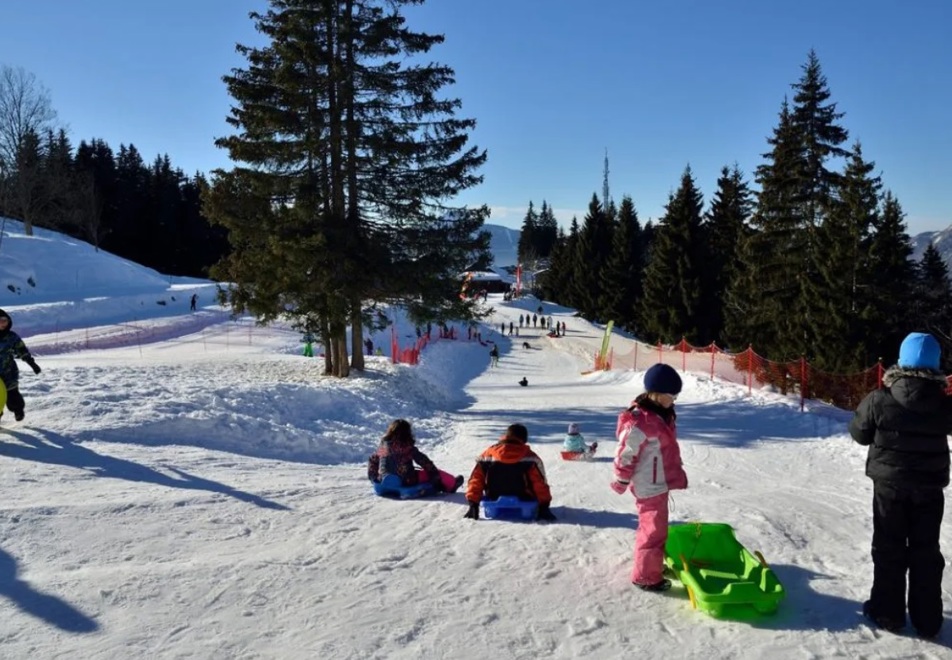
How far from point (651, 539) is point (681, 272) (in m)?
37.6

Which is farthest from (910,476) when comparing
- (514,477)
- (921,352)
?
(514,477)

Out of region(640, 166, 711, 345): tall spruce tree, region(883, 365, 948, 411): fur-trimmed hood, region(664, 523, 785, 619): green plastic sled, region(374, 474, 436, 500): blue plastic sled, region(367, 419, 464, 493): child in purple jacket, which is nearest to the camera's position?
region(883, 365, 948, 411): fur-trimmed hood

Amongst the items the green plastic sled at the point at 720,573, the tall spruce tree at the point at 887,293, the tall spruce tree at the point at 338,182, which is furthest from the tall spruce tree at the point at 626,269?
the green plastic sled at the point at 720,573

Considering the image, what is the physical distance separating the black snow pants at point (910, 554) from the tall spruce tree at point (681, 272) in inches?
1449

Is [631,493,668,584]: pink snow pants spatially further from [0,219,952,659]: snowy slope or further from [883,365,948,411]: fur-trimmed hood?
[883,365,948,411]: fur-trimmed hood

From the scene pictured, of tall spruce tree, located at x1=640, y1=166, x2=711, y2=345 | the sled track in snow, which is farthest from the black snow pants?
tall spruce tree, located at x1=640, y1=166, x2=711, y2=345

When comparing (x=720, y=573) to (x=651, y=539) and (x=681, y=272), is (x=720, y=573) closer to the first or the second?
(x=651, y=539)

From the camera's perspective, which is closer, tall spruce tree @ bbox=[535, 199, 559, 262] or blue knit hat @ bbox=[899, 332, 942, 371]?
blue knit hat @ bbox=[899, 332, 942, 371]

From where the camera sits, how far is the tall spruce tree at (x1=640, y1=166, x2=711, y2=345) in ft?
131

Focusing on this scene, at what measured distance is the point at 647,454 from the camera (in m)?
4.63

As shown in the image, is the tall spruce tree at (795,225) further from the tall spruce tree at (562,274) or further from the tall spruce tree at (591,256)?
the tall spruce tree at (562,274)

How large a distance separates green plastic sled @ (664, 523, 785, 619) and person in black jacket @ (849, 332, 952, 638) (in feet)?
2.29

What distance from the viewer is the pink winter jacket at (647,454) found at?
461cm

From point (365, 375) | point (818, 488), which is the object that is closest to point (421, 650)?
point (818, 488)
